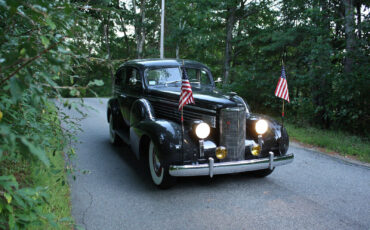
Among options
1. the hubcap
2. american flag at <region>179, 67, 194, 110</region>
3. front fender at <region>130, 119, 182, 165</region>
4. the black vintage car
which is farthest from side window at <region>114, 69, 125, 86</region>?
american flag at <region>179, 67, 194, 110</region>

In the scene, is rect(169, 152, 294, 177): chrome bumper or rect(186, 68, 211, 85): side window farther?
rect(186, 68, 211, 85): side window

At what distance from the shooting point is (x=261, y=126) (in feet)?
14.0

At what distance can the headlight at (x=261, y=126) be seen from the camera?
4258 mm

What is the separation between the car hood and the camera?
4.15 m

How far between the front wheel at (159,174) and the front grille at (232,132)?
85cm

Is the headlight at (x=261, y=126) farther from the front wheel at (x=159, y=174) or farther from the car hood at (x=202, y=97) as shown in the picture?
the front wheel at (x=159, y=174)

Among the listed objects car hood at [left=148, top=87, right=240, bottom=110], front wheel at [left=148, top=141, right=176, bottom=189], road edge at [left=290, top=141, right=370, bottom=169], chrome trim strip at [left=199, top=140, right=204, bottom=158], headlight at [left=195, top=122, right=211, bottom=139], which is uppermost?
car hood at [left=148, top=87, right=240, bottom=110]

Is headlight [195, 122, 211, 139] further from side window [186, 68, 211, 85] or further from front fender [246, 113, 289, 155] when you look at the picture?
side window [186, 68, 211, 85]

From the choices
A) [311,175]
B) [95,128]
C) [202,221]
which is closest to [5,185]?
[202,221]

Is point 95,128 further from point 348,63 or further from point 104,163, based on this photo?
point 348,63

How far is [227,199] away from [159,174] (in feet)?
3.45

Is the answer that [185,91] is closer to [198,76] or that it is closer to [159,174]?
[159,174]

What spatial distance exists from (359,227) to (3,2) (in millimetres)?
3742

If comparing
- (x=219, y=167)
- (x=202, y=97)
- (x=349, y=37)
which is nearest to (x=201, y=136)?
(x=219, y=167)
